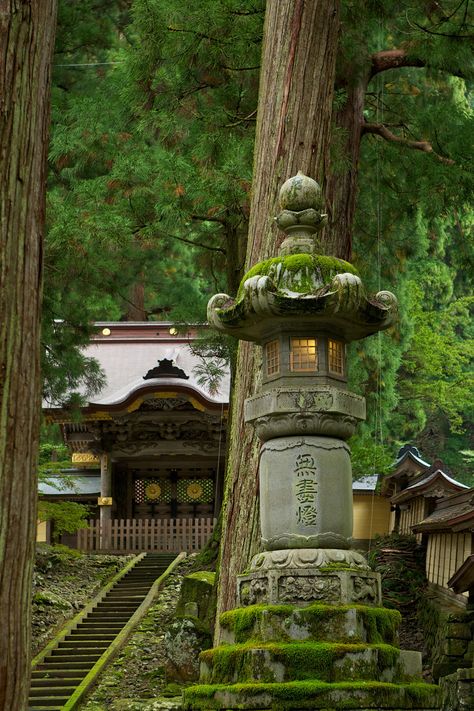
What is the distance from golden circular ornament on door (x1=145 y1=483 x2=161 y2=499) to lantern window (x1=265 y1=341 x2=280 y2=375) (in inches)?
682

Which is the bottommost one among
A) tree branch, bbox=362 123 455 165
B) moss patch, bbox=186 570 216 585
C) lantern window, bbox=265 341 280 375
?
moss patch, bbox=186 570 216 585

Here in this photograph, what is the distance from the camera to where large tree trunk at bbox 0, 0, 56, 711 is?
10.9 ft

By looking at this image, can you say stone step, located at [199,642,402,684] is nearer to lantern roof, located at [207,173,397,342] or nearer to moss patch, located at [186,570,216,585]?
lantern roof, located at [207,173,397,342]

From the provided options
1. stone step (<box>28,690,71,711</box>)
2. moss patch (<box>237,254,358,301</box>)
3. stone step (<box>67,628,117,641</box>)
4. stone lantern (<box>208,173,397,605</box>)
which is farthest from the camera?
stone step (<box>67,628,117,641</box>)

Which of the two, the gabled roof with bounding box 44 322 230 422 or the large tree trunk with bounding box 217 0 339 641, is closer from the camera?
the large tree trunk with bounding box 217 0 339 641

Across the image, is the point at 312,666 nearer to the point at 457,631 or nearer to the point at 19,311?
the point at 19,311

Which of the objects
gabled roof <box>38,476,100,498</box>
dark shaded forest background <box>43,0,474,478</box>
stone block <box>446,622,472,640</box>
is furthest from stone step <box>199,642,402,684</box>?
gabled roof <box>38,476,100,498</box>

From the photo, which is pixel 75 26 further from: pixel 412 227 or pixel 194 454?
pixel 194 454

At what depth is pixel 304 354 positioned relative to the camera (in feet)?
23.2

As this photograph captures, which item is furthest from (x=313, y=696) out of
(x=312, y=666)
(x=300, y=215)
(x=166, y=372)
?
(x=166, y=372)

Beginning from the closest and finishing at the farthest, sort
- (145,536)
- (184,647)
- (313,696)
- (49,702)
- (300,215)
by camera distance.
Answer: (313,696) → (300,215) → (49,702) → (184,647) → (145,536)

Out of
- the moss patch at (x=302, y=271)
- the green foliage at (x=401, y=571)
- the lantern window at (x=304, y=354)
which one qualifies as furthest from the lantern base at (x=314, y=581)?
the green foliage at (x=401, y=571)

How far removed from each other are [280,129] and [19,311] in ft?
21.1

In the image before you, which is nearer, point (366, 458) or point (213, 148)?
point (213, 148)
